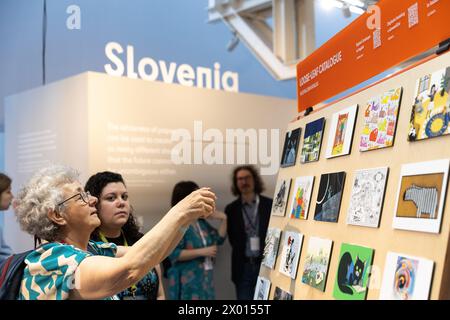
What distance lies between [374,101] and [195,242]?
102cm

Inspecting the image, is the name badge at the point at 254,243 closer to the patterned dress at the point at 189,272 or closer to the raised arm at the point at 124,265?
the patterned dress at the point at 189,272

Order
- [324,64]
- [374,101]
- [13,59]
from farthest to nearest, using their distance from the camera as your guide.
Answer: [13,59], [324,64], [374,101]

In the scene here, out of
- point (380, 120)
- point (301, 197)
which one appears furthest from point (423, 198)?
point (301, 197)

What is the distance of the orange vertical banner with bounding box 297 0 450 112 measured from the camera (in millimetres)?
1139

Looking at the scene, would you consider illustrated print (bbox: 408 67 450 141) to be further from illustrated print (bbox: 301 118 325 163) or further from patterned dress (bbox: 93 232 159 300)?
patterned dress (bbox: 93 232 159 300)

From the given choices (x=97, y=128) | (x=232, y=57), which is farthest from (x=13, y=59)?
(x=232, y=57)

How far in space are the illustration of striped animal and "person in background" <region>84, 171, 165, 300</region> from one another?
2.52 feet

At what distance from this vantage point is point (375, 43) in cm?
138

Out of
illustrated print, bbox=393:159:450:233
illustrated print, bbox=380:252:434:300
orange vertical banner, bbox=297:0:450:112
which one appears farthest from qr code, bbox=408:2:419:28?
illustrated print, bbox=380:252:434:300

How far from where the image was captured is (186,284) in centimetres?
208

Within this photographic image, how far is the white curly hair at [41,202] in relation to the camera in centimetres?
111

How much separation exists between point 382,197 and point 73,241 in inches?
32.8

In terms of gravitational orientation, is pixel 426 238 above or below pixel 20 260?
above
